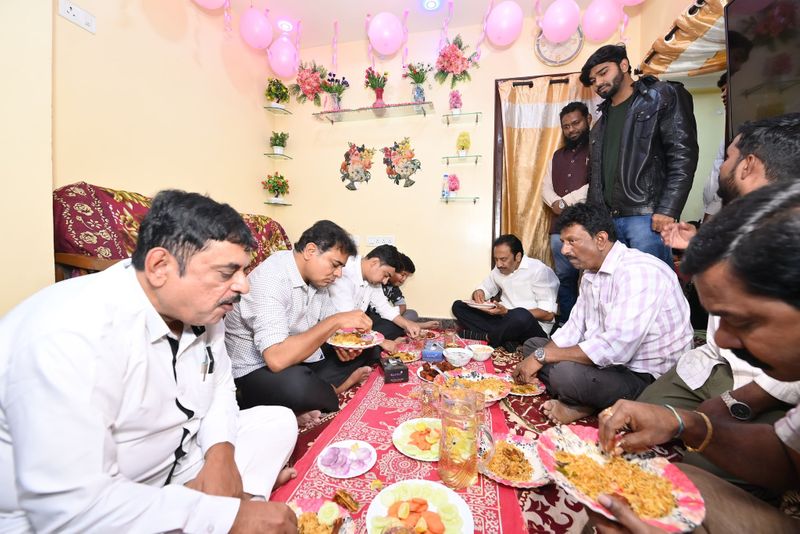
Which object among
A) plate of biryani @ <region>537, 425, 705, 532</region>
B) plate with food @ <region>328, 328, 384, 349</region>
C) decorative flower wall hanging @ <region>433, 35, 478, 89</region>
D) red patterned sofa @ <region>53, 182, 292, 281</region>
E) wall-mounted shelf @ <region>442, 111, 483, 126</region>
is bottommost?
plate of biryani @ <region>537, 425, 705, 532</region>

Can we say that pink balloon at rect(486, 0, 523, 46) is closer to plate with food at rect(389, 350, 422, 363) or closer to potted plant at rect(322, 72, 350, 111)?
potted plant at rect(322, 72, 350, 111)

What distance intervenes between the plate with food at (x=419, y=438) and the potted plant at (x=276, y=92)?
398 centimetres

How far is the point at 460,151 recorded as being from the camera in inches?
156

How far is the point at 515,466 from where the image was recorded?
1.13 m

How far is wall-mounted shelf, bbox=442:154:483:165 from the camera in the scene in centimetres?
397

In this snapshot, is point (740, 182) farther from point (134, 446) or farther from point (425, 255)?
point (425, 255)

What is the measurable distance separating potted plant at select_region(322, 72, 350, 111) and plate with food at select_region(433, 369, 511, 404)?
3.54 m

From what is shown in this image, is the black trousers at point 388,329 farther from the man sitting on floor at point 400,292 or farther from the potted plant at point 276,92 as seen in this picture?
the potted plant at point 276,92

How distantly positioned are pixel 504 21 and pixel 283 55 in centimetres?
233

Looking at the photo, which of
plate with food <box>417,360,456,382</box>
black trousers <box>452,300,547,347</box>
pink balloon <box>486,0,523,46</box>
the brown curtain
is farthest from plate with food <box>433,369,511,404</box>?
pink balloon <box>486,0,523,46</box>

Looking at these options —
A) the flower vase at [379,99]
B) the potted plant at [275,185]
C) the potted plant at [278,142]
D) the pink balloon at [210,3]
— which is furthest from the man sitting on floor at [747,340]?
the potted plant at [278,142]

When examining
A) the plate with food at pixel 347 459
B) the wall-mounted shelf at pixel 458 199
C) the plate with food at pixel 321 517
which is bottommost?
the plate with food at pixel 321 517

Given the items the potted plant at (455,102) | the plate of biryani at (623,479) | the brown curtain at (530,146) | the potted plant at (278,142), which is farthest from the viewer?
the potted plant at (278,142)

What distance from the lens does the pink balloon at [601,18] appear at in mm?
3160
